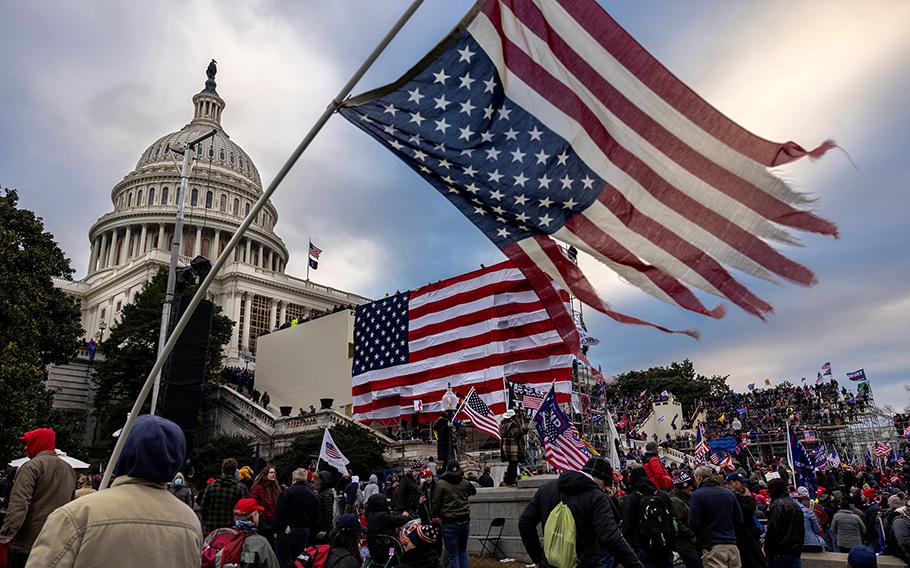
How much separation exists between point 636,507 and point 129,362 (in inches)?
1578

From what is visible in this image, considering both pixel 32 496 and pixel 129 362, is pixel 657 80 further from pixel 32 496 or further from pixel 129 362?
pixel 129 362

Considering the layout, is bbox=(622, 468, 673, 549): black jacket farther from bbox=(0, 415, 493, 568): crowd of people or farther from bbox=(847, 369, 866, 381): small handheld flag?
bbox=(847, 369, 866, 381): small handheld flag

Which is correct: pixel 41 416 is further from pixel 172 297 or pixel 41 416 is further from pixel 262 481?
pixel 262 481

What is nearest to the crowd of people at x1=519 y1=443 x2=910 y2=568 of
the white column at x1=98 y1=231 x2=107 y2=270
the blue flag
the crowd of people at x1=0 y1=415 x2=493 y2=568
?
the crowd of people at x1=0 y1=415 x2=493 y2=568

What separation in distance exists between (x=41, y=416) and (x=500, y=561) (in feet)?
86.6

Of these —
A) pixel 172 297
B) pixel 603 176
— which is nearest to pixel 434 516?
pixel 603 176

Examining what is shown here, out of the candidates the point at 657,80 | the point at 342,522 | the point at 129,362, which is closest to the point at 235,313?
the point at 129,362

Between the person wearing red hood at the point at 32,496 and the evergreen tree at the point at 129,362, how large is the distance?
35316 millimetres

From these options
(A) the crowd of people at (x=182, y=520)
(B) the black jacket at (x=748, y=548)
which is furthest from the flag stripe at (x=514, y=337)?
(B) the black jacket at (x=748, y=548)

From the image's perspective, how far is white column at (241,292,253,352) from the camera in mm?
68000

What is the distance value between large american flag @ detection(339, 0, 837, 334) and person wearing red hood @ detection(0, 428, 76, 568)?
4284 mm

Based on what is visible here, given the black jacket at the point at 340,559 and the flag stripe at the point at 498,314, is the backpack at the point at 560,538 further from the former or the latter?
the flag stripe at the point at 498,314

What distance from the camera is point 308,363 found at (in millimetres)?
46094

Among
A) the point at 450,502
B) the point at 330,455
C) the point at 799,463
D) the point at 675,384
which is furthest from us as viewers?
the point at 675,384
